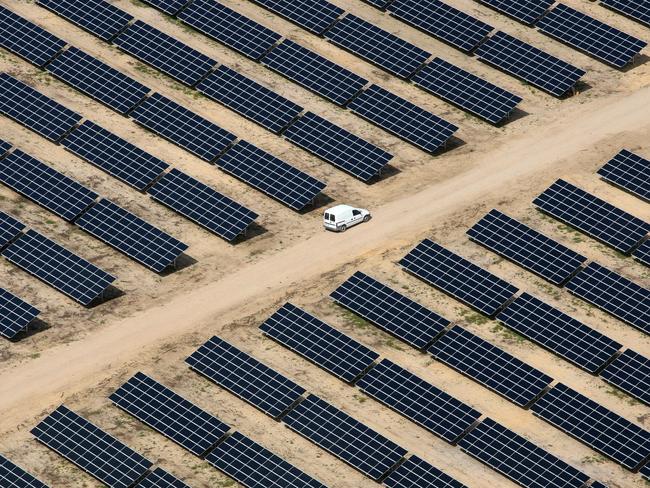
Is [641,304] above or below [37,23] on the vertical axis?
below

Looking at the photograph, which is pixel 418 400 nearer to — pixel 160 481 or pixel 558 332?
pixel 558 332

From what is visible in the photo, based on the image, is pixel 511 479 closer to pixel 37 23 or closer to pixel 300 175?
pixel 300 175

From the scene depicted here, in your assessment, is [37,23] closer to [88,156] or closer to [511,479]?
[88,156]

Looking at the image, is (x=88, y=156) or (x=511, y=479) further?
(x=88, y=156)

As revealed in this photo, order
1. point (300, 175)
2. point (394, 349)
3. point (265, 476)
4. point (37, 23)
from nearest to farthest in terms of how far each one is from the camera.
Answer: point (265, 476), point (394, 349), point (300, 175), point (37, 23)

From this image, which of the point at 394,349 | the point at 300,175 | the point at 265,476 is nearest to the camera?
the point at 265,476

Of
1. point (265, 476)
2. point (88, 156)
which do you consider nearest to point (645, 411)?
point (265, 476)
